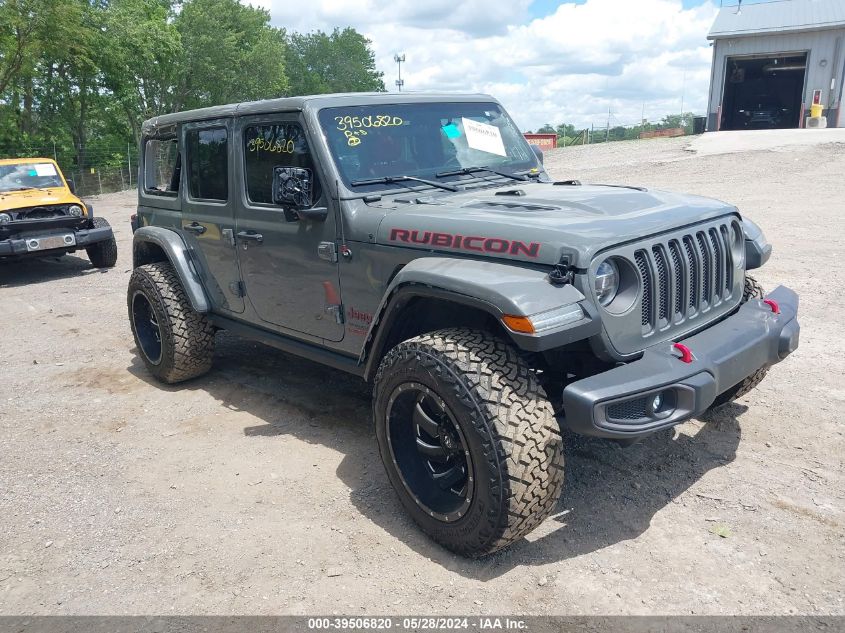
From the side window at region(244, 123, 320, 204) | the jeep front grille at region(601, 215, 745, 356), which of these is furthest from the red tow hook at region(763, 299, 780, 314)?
the side window at region(244, 123, 320, 204)

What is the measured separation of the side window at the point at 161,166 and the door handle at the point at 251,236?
1.14 m

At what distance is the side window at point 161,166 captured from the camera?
5297 millimetres

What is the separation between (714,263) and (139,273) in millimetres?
4108

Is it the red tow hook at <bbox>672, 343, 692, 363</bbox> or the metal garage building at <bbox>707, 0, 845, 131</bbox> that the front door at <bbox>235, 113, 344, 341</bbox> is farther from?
the metal garage building at <bbox>707, 0, 845, 131</bbox>

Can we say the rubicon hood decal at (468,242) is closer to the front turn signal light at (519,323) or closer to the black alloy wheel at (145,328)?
the front turn signal light at (519,323)

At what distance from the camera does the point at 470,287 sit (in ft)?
9.36

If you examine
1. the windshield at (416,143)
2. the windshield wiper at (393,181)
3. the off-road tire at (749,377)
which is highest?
the windshield at (416,143)

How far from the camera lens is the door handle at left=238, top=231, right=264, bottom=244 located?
170 inches

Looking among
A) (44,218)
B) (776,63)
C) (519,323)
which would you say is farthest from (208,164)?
(776,63)

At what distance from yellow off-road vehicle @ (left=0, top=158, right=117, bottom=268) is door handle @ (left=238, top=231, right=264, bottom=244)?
6775mm

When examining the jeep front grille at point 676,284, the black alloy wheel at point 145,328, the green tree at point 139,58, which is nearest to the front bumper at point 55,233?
the black alloy wheel at point 145,328

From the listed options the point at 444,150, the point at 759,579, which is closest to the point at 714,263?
the point at 759,579

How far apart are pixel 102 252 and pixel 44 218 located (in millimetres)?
961

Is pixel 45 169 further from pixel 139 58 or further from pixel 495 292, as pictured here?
pixel 139 58
